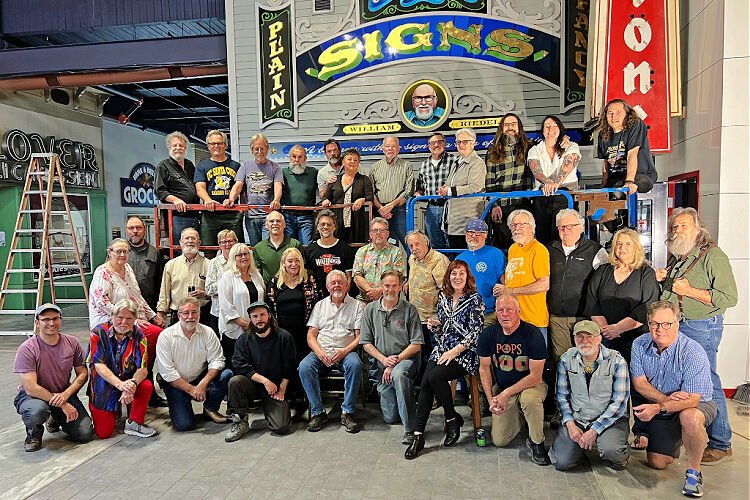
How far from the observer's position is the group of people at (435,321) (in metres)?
3.69

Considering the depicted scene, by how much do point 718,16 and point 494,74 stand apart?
312 cm

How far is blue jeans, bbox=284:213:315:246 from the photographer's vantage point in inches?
227

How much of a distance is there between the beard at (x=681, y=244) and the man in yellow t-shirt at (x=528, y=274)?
90cm

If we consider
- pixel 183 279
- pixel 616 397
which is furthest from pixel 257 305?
pixel 616 397

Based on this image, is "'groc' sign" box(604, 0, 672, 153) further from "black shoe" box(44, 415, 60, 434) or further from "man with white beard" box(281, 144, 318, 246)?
"black shoe" box(44, 415, 60, 434)

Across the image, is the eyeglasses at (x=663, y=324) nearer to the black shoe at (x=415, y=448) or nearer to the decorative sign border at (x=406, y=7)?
the black shoe at (x=415, y=448)

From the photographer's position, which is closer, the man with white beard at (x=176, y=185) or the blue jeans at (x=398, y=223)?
the man with white beard at (x=176, y=185)

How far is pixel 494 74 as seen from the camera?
7.66 metres

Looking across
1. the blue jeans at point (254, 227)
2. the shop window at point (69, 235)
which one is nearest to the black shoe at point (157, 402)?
the blue jeans at point (254, 227)

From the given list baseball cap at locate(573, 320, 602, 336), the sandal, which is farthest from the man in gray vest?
the sandal

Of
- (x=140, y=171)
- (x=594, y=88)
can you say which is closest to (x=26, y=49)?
(x=140, y=171)

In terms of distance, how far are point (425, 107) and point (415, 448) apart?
208 inches

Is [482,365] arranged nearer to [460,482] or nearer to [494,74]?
[460,482]

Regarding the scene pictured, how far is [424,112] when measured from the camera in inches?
309
